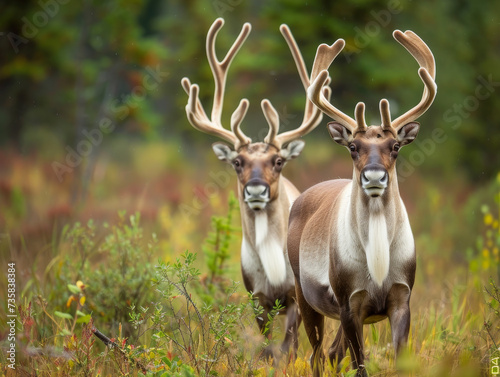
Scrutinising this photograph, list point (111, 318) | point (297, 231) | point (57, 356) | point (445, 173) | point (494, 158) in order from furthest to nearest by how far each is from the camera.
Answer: point (445, 173), point (494, 158), point (111, 318), point (297, 231), point (57, 356)

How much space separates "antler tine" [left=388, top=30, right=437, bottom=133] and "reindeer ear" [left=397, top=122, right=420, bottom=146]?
4 cm

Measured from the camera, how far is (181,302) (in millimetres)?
7051

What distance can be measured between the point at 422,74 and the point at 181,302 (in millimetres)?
3493

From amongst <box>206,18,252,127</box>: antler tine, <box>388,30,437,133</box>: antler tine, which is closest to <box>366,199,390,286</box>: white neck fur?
<box>388,30,437,133</box>: antler tine

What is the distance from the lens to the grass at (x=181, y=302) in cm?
446

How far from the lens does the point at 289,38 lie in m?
7.16

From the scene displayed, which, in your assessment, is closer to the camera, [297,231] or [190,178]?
[297,231]

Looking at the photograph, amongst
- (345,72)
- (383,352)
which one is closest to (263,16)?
(345,72)

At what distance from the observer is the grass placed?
4.46m

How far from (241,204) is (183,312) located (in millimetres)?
1094

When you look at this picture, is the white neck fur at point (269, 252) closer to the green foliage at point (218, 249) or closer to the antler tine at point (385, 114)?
the green foliage at point (218, 249)

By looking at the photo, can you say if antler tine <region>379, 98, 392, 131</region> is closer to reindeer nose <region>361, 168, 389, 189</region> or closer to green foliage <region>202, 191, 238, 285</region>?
reindeer nose <region>361, 168, 389, 189</region>

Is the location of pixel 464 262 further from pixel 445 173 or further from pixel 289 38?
pixel 445 173

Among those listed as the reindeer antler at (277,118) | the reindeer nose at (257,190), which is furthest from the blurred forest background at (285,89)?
the reindeer nose at (257,190)
